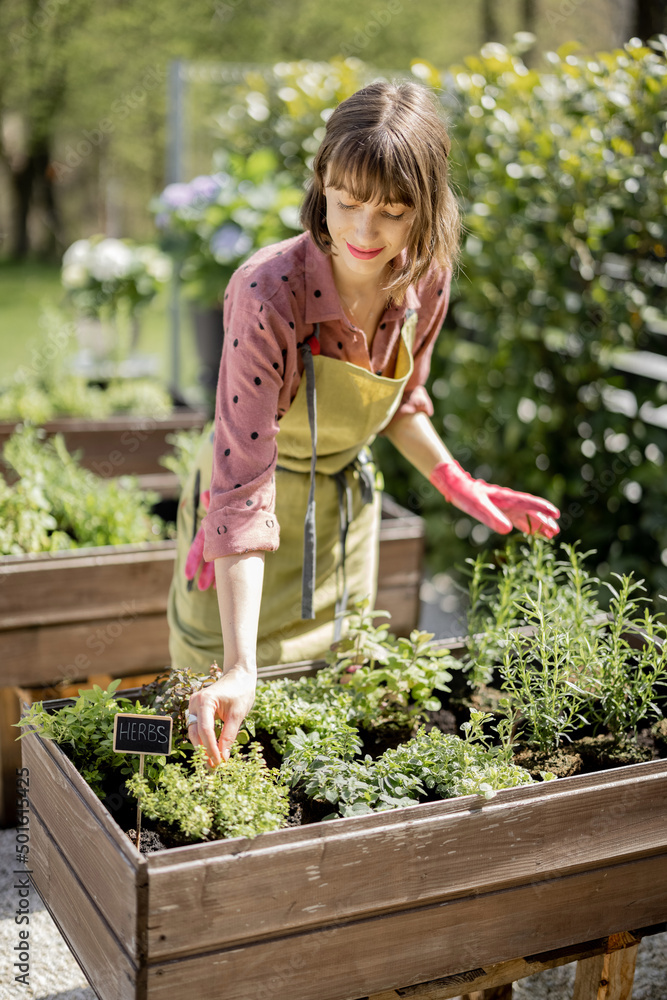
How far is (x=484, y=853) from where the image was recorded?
4.28 ft

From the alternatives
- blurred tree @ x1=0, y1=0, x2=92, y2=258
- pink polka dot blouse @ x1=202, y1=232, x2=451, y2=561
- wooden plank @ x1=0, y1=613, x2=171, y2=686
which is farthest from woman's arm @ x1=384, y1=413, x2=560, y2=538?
blurred tree @ x1=0, y1=0, x2=92, y2=258

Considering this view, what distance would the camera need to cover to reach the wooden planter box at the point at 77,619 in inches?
90.2

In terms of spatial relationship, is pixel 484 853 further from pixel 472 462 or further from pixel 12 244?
pixel 12 244

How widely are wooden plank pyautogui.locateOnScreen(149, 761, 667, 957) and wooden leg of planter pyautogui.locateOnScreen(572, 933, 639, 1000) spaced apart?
4.9 inches

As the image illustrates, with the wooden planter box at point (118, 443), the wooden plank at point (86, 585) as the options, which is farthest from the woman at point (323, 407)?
the wooden planter box at point (118, 443)

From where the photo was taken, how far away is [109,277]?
170 inches

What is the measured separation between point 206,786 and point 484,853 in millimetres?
377

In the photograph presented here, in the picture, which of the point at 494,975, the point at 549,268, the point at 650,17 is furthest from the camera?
the point at 650,17

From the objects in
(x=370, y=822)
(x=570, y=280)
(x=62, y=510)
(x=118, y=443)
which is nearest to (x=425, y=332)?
(x=370, y=822)

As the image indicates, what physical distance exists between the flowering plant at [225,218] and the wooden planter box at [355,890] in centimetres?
276

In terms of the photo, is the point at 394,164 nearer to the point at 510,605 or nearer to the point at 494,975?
the point at 510,605

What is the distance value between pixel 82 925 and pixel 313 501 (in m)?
0.73

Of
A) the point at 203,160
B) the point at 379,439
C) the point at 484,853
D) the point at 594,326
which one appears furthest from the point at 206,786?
the point at 203,160

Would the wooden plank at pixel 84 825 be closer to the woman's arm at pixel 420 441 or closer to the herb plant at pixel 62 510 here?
the woman's arm at pixel 420 441
